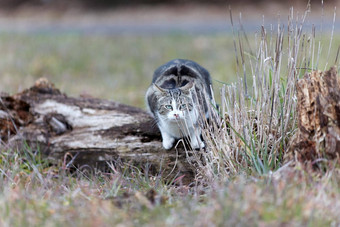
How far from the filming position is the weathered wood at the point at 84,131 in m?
4.52

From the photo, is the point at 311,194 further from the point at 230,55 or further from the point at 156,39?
the point at 156,39

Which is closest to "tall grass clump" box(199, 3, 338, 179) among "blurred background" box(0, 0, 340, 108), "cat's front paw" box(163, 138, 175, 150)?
"blurred background" box(0, 0, 340, 108)

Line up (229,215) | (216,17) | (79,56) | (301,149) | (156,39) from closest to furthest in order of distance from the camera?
1. (229,215)
2. (301,149)
3. (79,56)
4. (156,39)
5. (216,17)

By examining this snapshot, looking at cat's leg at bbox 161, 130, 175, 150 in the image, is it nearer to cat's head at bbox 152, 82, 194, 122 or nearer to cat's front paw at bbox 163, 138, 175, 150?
cat's front paw at bbox 163, 138, 175, 150

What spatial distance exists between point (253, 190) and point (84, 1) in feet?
65.3

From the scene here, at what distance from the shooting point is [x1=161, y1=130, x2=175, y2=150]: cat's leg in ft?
14.4

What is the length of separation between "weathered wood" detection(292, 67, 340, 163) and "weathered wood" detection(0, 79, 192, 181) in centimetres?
120

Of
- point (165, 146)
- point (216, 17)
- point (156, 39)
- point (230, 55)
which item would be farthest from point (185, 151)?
point (216, 17)

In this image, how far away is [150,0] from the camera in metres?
21.3

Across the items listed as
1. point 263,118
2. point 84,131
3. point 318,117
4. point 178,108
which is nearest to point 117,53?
point 84,131

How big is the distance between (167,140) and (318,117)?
4.77ft

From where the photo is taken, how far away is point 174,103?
4.26 meters

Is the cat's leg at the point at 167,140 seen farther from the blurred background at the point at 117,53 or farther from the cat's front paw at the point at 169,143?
the blurred background at the point at 117,53

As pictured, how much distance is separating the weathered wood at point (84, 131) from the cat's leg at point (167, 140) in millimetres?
70
